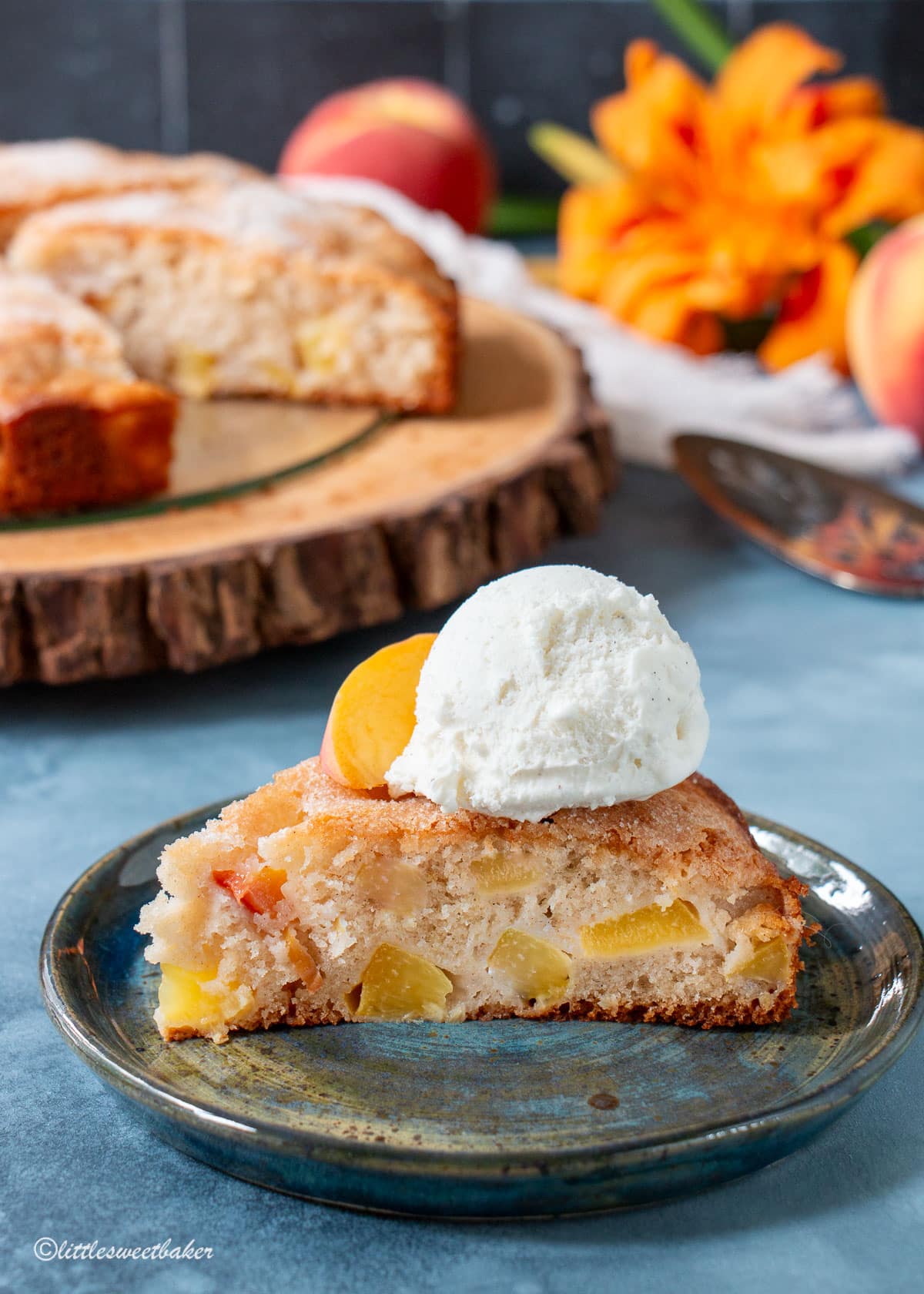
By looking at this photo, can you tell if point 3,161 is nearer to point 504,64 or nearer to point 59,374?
point 59,374

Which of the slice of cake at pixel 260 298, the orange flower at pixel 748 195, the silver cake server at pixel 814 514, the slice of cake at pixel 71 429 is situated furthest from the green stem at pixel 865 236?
the slice of cake at pixel 71 429

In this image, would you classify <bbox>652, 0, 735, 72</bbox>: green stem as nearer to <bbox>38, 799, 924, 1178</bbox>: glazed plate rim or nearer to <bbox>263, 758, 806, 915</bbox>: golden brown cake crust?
<bbox>263, 758, 806, 915</bbox>: golden brown cake crust

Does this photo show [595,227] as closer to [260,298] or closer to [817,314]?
[817,314]

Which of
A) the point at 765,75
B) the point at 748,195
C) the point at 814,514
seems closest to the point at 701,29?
the point at 765,75

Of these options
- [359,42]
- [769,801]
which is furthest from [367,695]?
[359,42]

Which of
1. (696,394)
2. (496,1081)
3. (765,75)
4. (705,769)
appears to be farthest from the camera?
(765,75)

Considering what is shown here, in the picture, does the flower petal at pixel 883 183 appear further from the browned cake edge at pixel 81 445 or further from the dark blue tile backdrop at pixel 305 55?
the dark blue tile backdrop at pixel 305 55
